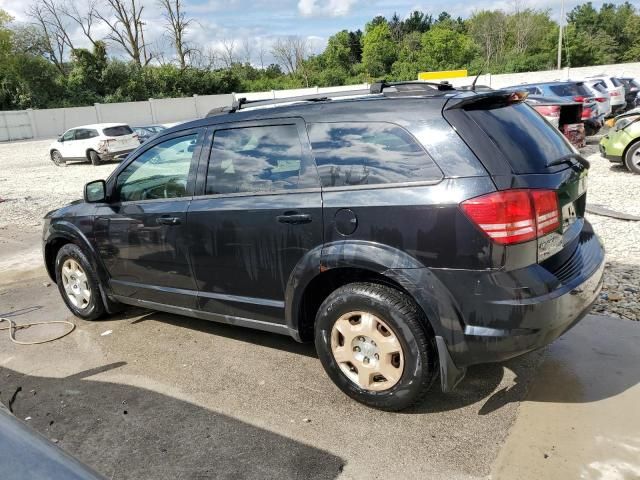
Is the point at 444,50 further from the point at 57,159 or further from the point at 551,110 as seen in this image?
the point at 551,110

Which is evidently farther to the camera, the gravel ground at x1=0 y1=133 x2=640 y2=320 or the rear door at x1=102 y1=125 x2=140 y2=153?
the rear door at x1=102 y1=125 x2=140 y2=153

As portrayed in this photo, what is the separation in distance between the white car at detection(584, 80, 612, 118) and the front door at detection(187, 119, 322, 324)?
49.0 feet

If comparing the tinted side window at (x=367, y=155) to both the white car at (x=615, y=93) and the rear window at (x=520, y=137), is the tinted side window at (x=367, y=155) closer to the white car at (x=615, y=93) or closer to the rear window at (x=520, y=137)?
the rear window at (x=520, y=137)

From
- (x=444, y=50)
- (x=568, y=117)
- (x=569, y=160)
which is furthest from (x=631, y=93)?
(x=444, y=50)

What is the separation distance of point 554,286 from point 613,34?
256ft

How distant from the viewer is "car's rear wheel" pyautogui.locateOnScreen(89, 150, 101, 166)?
67.4ft

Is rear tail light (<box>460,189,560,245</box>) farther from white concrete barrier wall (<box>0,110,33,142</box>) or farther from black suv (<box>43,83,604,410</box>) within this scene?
white concrete barrier wall (<box>0,110,33,142</box>)

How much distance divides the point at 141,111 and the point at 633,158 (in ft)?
137

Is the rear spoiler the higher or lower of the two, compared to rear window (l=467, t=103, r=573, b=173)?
higher

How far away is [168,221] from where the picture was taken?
13.1ft

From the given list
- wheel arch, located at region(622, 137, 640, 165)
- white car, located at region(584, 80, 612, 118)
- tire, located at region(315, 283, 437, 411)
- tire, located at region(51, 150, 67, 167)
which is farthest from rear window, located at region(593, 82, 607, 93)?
tire, located at region(51, 150, 67, 167)

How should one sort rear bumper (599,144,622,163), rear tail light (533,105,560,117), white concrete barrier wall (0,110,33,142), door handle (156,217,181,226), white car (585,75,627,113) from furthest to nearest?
white concrete barrier wall (0,110,33,142) → white car (585,75,627,113) → rear tail light (533,105,560,117) → rear bumper (599,144,622,163) → door handle (156,217,181,226)

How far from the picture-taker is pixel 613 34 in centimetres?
Result: 6700

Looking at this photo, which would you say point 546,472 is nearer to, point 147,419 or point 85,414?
point 147,419
